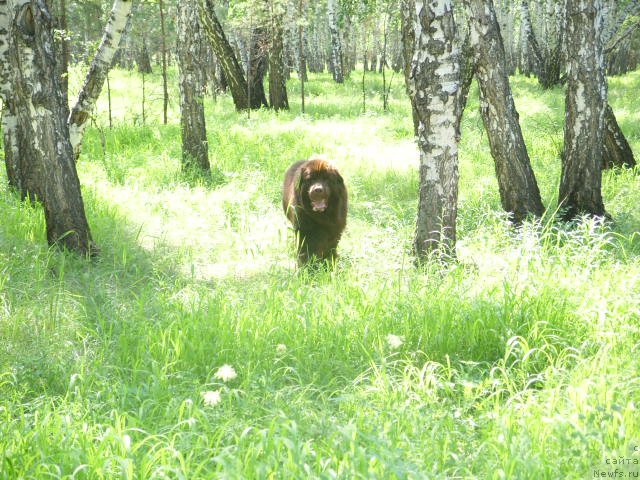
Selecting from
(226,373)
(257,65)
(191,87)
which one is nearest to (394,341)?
(226,373)

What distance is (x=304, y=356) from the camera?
3709mm

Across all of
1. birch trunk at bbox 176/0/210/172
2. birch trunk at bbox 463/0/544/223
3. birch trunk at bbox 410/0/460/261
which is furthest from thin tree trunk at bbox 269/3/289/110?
birch trunk at bbox 410/0/460/261

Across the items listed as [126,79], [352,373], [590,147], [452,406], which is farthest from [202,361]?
[126,79]

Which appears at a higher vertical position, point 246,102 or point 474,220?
point 246,102

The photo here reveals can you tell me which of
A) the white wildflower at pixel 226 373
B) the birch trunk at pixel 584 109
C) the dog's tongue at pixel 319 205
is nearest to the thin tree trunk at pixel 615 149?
the birch trunk at pixel 584 109

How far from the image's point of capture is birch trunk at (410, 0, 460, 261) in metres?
5.02

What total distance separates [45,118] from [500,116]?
16.3 feet

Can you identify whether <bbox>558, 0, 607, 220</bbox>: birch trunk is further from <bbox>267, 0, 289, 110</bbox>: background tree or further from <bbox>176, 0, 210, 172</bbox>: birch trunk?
<bbox>267, 0, 289, 110</bbox>: background tree

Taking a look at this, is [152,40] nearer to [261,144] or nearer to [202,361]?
[261,144]

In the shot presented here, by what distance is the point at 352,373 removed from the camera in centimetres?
363

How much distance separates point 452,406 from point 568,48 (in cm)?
523

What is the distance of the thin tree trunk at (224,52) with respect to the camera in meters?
14.8

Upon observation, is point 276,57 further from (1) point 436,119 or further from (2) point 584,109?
(1) point 436,119

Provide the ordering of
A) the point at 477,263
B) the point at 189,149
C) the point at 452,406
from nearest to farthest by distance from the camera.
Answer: the point at 452,406 → the point at 477,263 → the point at 189,149
